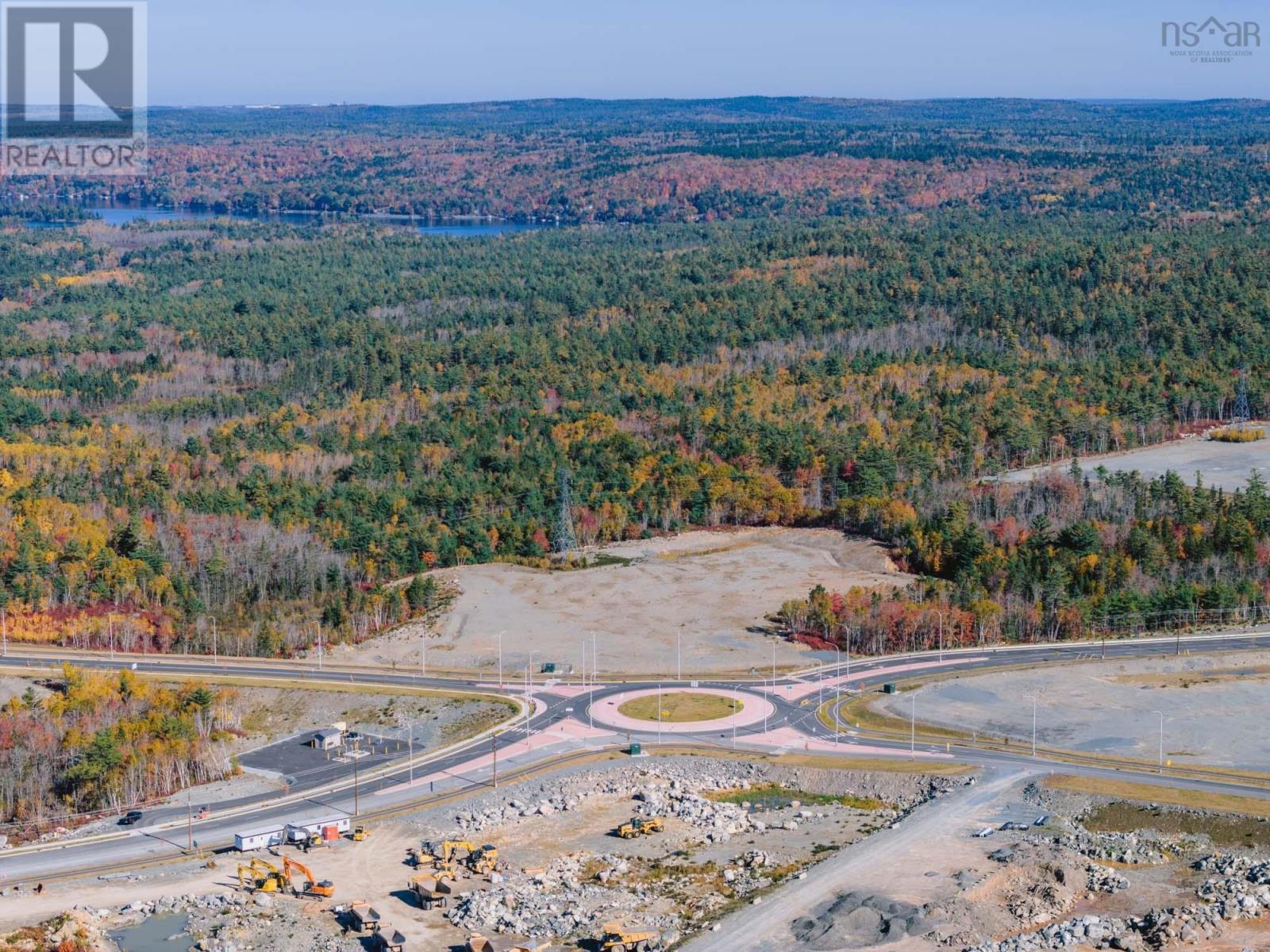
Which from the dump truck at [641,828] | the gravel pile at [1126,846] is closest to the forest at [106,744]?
the dump truck at [641,828]

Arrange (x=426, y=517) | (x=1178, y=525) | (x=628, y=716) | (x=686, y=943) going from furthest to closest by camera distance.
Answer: (x=426, y=517), (x=1178, y=525), (x=628, y=716), (x=686, y=943)

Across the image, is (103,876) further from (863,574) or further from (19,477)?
(19,477)

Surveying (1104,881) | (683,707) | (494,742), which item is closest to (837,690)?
(683,707)

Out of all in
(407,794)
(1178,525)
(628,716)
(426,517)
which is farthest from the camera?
(426,517)

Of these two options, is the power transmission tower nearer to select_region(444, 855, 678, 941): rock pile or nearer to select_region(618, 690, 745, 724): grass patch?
select_region(618, 690, 745, 724): grass patch

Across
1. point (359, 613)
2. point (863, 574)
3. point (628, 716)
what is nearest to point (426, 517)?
point (359, 613)

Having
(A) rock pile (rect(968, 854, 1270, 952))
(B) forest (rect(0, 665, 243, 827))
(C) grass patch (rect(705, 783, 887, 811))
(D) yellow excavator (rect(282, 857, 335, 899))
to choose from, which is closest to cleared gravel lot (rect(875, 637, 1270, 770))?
(C) grass patch (rect(705, 783, 887, 811))
